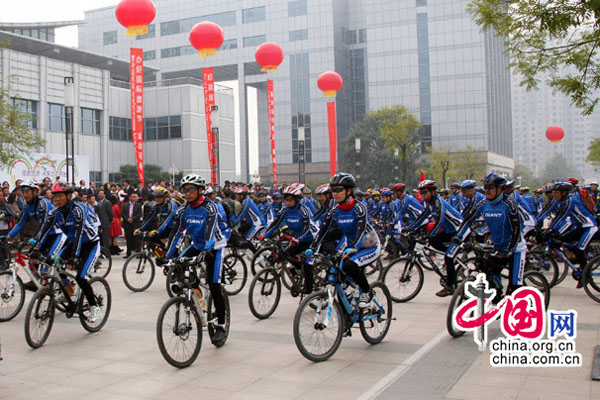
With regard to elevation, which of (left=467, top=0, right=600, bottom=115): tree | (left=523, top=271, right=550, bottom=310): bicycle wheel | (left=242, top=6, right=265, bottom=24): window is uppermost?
(left=242, top=6, right=265, bottom=24): window

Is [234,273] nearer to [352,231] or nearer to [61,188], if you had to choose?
[61,188]

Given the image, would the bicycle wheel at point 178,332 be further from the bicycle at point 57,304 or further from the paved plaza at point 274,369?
the bicycle at point 57,304

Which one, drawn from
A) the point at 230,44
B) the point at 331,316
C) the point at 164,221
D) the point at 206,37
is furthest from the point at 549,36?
the point at 230,44

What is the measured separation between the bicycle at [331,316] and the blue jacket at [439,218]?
3.60m

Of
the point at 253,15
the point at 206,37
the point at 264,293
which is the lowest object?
the point at 264,293

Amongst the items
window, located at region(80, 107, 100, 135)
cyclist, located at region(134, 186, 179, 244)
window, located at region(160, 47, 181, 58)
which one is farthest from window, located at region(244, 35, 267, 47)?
cyclist, located at region(134, 186, 179, 244)

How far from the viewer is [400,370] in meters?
6.43

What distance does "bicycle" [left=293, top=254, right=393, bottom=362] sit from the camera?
21.9ft

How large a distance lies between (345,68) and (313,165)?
14.0 metres

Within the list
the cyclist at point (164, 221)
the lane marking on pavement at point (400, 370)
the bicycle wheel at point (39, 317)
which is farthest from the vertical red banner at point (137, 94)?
the lane marking on pavement at point (400, 370)

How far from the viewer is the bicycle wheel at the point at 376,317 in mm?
7387

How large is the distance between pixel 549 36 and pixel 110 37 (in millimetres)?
81718

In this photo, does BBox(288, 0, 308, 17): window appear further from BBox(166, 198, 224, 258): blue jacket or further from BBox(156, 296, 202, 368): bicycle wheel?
BBox(156, 296, 202, 368): bicycle wheel

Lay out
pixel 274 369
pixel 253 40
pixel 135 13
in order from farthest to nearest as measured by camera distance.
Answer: pixel 253 40
pixel 135 13
pixel 274 369
